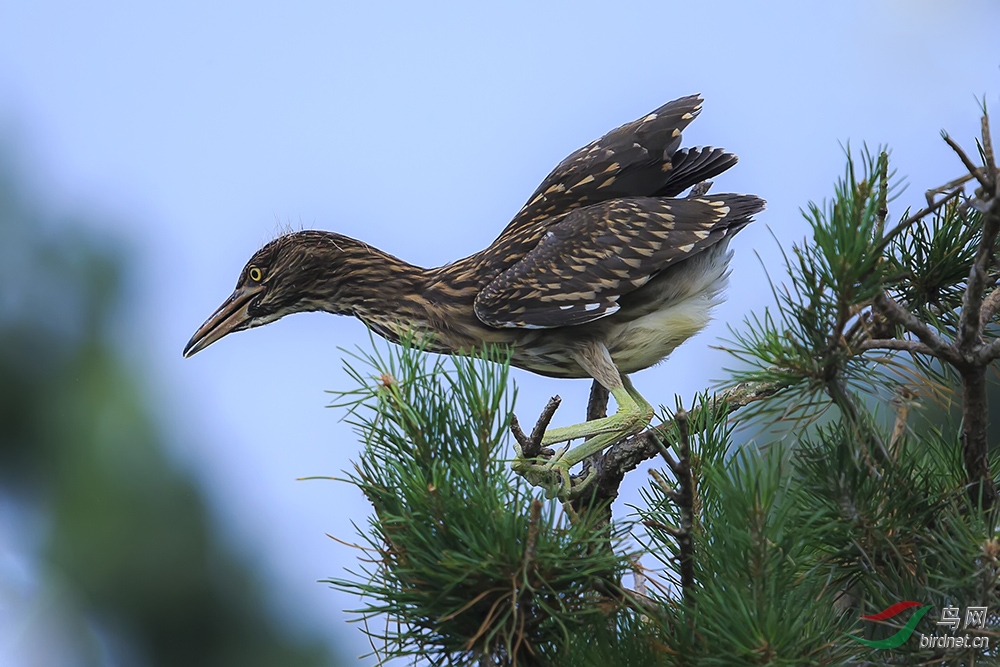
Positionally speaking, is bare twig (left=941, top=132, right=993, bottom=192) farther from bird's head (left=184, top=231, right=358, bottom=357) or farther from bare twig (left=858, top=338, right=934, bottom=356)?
bird's head (left=184, top=231, right=358, bottom=357)

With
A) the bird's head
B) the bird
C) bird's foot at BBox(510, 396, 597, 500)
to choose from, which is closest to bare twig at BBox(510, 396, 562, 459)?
bird's foot at BBox(510, 396, 597, 500)

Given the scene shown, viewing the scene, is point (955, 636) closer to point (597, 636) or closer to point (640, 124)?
point (597, 636)

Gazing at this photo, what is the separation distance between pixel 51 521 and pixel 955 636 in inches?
181

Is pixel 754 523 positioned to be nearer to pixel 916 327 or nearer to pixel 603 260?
pixel 916 327

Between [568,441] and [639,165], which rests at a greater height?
[639,165]

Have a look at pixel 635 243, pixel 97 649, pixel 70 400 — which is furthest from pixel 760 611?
pixel 70 400

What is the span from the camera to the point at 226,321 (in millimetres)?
2719

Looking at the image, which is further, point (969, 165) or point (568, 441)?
point (568, 441)

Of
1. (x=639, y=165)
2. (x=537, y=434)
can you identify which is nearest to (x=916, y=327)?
(x=537, y=434)

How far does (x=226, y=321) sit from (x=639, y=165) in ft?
3.79

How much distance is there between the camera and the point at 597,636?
143 centimetres

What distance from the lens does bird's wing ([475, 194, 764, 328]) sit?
8.22ft

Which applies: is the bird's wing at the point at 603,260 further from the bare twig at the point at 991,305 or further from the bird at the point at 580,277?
the bare twig at the point at 991,305

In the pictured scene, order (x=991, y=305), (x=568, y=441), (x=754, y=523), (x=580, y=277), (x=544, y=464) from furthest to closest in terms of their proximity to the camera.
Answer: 1. (x=580, y=277)
2. (x=568, y=441)
3. (x=544, y=464)
4. (x=991, y=305)
5. (x=754, y=523)
